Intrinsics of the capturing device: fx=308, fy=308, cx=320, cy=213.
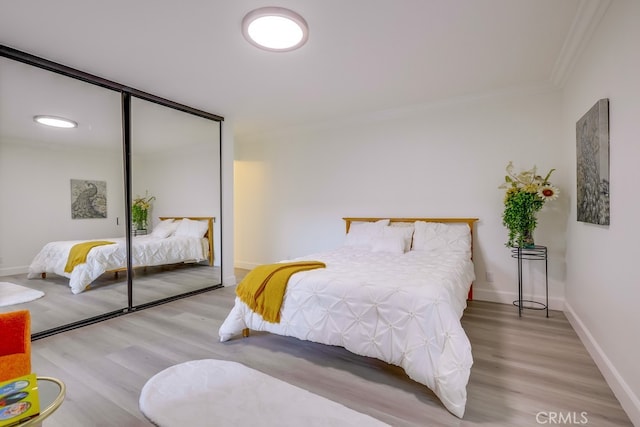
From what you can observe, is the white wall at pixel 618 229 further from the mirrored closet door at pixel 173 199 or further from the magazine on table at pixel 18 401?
the mirrored closet door at pixel 173 199

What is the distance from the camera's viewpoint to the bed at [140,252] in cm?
286

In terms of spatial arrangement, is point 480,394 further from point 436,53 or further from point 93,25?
point 93,25

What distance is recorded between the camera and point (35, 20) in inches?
85.2

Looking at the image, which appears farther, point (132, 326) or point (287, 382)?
point (132, 326)

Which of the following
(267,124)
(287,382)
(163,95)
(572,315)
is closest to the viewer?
(287,382)

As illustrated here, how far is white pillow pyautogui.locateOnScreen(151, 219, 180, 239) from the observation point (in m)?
3.65

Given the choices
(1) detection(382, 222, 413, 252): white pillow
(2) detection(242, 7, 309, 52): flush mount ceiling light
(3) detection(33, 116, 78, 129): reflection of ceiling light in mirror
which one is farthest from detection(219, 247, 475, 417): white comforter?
(3) detection(33, 116, 78, 129): reflection of ceiling light in mirror

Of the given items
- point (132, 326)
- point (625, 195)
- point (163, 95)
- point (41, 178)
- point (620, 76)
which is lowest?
point (132, 326)

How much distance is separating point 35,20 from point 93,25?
1.17 feet

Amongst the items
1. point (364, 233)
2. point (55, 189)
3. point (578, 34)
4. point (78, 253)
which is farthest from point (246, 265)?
point (578, 34)

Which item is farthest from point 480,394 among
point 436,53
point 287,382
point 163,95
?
point 163,95

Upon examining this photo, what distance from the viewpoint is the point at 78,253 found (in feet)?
10.0

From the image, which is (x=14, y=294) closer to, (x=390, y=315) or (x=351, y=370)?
(x=351, y=370)

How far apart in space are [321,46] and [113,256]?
3.00m
